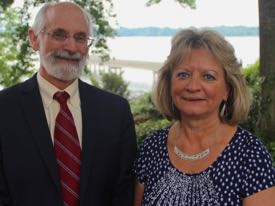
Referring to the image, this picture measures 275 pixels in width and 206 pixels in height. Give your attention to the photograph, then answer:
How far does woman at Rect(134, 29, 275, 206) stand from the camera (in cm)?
248

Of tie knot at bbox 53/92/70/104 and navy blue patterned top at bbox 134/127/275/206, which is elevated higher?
tie knot at bbox 53/92/70/104

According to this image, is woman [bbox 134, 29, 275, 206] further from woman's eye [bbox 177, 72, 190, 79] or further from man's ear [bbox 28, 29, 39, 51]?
man's ear [bbox 28, 29, 39, 51]

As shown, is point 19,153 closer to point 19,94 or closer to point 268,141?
point 19,94

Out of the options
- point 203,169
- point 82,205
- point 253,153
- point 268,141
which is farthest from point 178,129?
point 268,141

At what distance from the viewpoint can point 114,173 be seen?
291 centimetres

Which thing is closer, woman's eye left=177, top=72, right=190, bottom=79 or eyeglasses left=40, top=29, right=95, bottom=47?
woman's eye left=177, top=72, right=190, bottom=79

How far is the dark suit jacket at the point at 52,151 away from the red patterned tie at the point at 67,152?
0.15 ft

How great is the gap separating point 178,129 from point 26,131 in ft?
3.09

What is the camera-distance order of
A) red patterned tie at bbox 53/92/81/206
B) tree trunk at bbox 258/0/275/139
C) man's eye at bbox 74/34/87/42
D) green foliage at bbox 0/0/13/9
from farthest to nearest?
green foliage at bbox 0/0/13/9 → tree trunk at bbox 258/0/275/139 → man's eye at bbox 74/34/87/42 → red patterned tie at bbox 53/92/81/206

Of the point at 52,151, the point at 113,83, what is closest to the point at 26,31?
the point at 52,151

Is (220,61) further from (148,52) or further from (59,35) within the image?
(148,52)

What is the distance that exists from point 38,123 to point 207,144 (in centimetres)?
101

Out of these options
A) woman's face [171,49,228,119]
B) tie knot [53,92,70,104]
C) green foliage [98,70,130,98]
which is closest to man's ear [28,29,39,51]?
tie knot [53,92,70,104]

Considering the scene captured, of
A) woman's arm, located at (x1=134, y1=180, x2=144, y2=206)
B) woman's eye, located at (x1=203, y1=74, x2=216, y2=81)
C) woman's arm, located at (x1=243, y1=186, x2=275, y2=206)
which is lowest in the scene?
woman's arm, located at (x1=134, y1=180, x2=144, y2=206)
